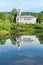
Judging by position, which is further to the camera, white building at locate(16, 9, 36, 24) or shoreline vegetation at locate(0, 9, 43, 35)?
white building at locate(16, 9, 36, 24)

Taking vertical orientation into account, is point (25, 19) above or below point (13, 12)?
below

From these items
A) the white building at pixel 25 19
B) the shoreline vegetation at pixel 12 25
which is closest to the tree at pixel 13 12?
the shoreline vegetation at pixel 12 25

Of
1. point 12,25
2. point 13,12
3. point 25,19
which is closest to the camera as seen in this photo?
point 12,25

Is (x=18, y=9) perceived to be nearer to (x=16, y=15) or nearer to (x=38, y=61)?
(x=16, y=15)

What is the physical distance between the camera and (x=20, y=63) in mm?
21000

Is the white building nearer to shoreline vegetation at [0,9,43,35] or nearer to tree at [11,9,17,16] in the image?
shoreline vegetation at [0,9,43,35]

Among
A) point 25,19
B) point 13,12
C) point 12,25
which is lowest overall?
point 25,19

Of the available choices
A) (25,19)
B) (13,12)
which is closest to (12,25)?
(25,19)

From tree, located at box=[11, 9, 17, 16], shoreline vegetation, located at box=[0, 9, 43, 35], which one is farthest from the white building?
tree, located at box=[11, 9, 17, 16]

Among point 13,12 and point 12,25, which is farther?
point 13,12

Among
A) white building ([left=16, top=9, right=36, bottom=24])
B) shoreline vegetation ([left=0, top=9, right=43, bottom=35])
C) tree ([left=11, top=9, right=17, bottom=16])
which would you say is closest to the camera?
shoreline vegetation ([left=0, top=9, right=43, bottom=35])

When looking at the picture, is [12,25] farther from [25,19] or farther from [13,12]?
[13,12]

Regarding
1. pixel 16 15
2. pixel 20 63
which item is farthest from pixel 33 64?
pixel 16 15

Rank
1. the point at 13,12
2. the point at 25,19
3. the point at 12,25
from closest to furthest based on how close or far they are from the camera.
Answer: the point at 12,25, the point at 25,19, the point at 13,12
